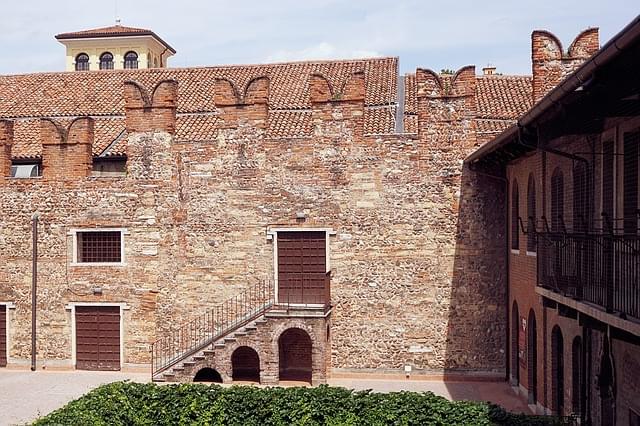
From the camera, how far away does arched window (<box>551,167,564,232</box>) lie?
51.1ft

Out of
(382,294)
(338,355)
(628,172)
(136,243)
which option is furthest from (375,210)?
(628,172)

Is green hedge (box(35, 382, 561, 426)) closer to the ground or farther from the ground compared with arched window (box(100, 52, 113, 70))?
closer to the ground

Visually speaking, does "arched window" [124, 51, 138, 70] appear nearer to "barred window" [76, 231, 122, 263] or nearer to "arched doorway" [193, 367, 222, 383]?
"barred window" [76, 231, 122, 263]

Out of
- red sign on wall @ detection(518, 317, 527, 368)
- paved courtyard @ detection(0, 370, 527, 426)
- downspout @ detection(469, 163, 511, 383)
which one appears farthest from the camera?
downspout @ detection(469, 163, 511, 383)

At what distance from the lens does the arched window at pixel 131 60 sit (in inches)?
1854

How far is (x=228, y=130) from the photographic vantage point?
23484 millimetres

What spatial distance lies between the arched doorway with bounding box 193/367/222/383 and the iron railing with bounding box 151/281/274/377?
74 cm

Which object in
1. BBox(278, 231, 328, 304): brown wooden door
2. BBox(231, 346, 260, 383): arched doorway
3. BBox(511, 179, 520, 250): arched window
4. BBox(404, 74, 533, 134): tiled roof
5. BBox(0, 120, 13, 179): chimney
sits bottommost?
BBox(231, 346, 260, 383): arched doorway

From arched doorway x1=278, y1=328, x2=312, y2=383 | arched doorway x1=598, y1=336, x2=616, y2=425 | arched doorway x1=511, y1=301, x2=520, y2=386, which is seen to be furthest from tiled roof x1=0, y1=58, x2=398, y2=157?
arched doorway x1=598, y1=336, x2=616, y2=425

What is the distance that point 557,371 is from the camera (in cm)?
1622

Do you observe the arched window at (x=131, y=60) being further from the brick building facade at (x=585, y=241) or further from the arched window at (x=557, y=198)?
the arched window at (x=557, y=198)

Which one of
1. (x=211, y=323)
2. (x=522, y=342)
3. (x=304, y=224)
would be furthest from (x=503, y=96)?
(x=211, y=323)

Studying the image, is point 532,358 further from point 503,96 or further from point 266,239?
point 503,96

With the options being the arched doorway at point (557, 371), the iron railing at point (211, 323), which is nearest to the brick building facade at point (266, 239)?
the iron railing at point (211, 323)
